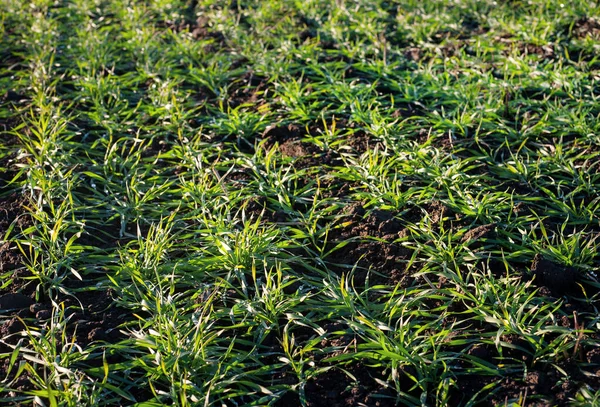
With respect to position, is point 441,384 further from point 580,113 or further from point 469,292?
point 580,113

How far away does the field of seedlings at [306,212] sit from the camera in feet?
8.48

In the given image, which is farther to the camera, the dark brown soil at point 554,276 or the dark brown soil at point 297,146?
the dark brown soil at point 297,146

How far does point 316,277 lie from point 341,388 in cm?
64

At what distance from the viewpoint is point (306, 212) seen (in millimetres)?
3504

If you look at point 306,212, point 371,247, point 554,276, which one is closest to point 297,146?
point 306,212

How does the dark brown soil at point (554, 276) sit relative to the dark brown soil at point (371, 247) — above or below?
above

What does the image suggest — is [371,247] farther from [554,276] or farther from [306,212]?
[554,276]

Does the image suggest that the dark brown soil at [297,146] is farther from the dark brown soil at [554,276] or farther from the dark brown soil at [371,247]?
the dark brown soil at [554,276]

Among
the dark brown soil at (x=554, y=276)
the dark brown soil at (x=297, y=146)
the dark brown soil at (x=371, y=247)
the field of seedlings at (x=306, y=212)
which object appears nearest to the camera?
the field of seedlings at (x=306, y=212)

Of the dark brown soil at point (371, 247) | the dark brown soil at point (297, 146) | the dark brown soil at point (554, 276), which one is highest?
the dark brown soil at point (554, 276)

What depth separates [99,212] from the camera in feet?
11.7

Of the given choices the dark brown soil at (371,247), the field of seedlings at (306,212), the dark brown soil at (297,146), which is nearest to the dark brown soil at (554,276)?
the field of seedlings at (306,212)

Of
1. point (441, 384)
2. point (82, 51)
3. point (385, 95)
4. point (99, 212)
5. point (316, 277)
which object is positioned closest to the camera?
point (441, 384)

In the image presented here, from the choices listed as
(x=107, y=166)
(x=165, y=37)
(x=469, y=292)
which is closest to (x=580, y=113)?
(x=469, y=292)
